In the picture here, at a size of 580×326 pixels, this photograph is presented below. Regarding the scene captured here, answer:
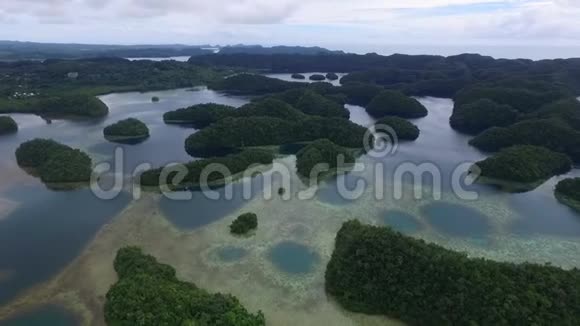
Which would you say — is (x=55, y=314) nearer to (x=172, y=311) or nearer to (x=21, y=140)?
(x=172, y=311)

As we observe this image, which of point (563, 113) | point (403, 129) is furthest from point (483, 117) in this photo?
point (403, 129)

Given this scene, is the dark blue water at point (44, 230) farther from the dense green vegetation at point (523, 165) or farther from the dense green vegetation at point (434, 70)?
the dense green vegetation at point (434, 70)

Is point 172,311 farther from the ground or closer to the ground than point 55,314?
farther from the ground

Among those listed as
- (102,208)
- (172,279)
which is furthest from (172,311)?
(102,208)

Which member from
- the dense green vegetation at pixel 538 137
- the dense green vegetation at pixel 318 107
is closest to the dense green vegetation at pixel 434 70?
the dense green vegetation at pixel 538 137

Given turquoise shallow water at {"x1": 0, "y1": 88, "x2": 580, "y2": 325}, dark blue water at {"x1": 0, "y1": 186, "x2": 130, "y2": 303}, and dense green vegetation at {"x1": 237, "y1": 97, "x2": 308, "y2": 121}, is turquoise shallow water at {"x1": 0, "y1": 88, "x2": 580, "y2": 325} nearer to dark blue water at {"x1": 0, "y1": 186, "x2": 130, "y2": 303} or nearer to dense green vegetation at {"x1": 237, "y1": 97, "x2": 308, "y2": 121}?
dark blue water at {"x1": 0, "y1": 186, "x2": 130, "y2": 303}

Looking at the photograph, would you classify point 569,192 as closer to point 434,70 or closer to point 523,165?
point 523,165
